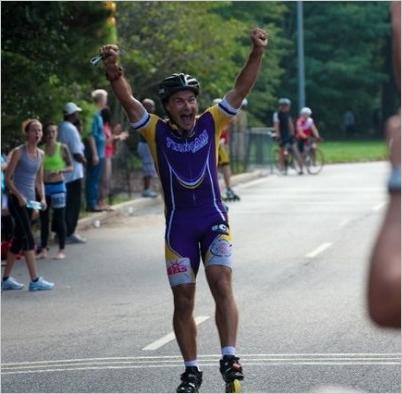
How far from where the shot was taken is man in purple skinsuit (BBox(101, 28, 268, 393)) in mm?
8414

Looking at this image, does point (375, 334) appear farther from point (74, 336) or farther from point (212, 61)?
point (212, 61)

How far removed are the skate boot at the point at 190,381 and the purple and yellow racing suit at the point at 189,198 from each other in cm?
52

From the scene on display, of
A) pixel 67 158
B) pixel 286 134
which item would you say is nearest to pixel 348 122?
pixel 286 134

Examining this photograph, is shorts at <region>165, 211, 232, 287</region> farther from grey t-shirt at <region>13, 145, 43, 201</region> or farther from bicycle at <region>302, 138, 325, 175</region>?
bicycle at <region>302, 138, 325, 175</region>

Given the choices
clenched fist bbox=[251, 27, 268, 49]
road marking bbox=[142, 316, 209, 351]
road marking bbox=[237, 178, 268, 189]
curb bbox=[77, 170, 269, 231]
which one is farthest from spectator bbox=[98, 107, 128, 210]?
clenched fist bbox=[251, 27, 268, 49]

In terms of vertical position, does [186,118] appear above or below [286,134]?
above

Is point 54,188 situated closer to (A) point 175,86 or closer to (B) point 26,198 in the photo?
(B) point 26,198

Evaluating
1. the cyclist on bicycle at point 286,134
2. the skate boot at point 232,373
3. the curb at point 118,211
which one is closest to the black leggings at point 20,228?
the curb at point 118,211

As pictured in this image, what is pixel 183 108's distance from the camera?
848 centimetres

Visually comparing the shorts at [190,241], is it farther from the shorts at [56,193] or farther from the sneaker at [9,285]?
the shorts at [56,193]

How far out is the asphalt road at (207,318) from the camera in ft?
31.0

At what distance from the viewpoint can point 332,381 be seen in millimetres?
9141

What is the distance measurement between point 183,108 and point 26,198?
24.6 feet

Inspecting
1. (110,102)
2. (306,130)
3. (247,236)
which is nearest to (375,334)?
(247,236)
